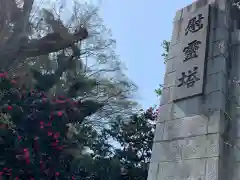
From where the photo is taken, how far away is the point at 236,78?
261cm

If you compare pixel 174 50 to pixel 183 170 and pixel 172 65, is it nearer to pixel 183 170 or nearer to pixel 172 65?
pixel 172 65

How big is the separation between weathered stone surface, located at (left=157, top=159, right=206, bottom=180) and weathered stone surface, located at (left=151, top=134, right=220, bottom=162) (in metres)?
0.04

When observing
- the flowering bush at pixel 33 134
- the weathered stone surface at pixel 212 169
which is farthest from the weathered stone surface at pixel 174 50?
the flowering bush at pixel 33 134

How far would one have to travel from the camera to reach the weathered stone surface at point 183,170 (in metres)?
2.32

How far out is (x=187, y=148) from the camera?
97.7 inches

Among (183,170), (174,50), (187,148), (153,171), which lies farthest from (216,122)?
(174,50)

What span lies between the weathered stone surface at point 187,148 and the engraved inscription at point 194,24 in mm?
1066

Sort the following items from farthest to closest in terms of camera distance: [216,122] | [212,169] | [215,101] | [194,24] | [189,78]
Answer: [194,24] → [189,78] → [215,101] → [216,122] → [212,169]

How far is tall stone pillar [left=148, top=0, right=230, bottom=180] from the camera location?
236 centimetres

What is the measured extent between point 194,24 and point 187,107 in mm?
845

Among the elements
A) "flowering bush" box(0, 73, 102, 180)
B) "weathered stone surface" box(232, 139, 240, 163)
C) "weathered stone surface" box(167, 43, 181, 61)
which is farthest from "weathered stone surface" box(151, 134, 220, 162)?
"flowering bush" box(0, 73, 102, 180)

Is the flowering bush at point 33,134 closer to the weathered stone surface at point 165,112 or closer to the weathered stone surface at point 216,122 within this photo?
the weathered stone surface at point 165,112

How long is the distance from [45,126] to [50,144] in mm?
249

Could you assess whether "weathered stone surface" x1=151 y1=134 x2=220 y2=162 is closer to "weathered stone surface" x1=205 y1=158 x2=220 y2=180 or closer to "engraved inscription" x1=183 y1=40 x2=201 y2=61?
"weathered stone surface" x1=205 y1=158 x2=220 y2=180
